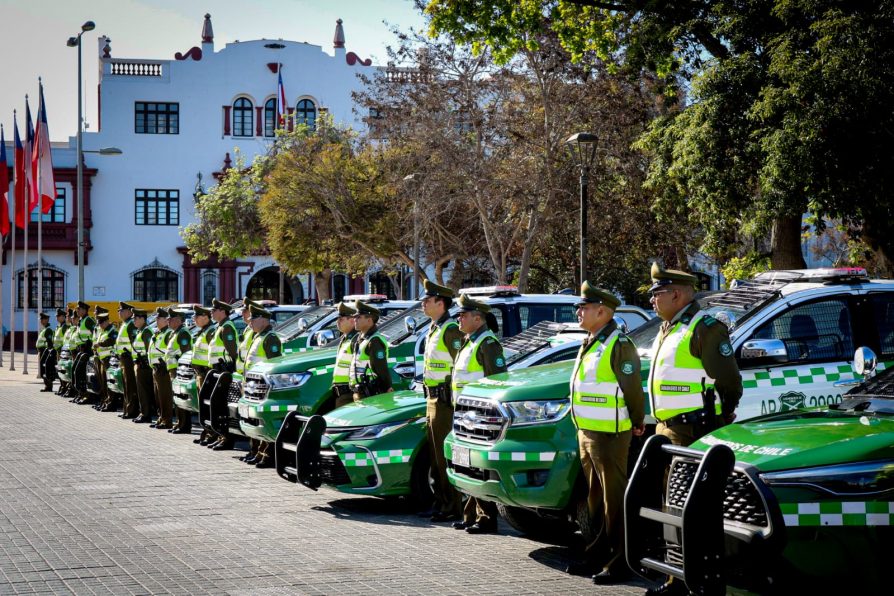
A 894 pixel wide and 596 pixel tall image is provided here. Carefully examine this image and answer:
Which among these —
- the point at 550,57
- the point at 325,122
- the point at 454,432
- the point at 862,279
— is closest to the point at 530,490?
the point at 454,432

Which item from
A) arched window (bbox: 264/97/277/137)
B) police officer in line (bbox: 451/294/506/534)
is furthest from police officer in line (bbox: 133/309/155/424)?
arched window (bbox: 264/97/277/137)

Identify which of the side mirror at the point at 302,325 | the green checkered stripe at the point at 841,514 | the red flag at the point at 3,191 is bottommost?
the green checkered stripe at the point at 841,514

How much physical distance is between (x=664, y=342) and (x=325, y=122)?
1384 inches

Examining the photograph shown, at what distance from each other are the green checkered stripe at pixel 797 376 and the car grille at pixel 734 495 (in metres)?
3.28

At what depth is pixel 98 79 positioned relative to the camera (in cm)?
5641

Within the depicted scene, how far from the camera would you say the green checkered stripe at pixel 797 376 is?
29.7ft

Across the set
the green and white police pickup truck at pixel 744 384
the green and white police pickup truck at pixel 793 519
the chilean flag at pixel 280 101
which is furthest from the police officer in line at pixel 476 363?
the chilean flag at pixel 280 101

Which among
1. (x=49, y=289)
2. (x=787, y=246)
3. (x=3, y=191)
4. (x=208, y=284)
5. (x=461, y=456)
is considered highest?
(x=3, y=191)

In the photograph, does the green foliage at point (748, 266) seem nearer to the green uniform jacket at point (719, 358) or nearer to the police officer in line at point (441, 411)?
the police officer in line at point (441, 411)

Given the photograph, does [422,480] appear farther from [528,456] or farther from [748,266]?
[748,266]

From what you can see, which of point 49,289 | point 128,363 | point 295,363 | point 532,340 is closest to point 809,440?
point 532,340

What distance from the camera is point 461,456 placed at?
346 inches

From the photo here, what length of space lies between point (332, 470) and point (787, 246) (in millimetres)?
12075

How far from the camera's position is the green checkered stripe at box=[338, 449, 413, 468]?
10406mm
